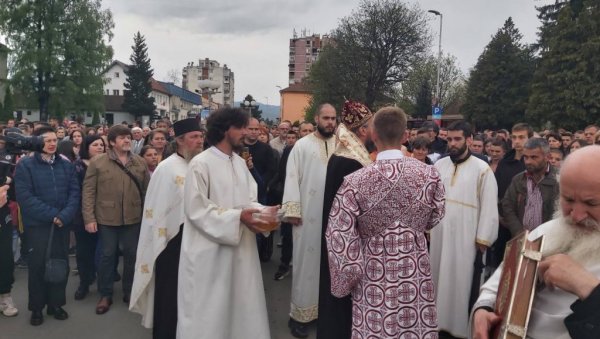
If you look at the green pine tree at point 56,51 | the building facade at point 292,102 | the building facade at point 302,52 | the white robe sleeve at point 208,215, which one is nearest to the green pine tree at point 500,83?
the green pine tree at point 56,51

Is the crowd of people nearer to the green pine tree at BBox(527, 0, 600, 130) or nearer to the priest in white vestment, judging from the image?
the priest in white vestment

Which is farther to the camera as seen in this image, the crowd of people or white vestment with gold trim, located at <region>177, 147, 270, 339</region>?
white vestment with gold trim, located at <region>177, 147, 270, 339</region>

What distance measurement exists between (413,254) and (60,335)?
381 centimetres

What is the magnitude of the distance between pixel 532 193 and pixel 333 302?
103 inches

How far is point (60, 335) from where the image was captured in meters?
4.84

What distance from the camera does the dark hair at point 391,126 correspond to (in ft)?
10.1

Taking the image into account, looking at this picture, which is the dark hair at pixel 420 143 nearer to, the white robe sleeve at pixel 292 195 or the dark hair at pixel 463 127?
the dark hair at pixel 463 127

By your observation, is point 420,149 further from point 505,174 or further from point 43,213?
point 43,213

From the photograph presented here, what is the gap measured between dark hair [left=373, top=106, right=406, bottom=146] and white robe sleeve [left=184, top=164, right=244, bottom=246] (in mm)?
1192

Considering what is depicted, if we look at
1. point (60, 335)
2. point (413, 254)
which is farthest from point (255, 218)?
point (60, 335)

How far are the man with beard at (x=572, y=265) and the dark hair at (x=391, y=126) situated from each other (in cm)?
132

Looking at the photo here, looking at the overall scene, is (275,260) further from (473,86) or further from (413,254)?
(473,86)

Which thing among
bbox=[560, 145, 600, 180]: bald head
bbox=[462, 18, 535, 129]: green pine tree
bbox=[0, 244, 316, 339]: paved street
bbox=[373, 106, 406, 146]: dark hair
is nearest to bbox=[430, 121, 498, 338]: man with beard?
bbox=[0, 244, 316, 339]: paved street

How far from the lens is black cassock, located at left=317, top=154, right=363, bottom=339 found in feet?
11.1
